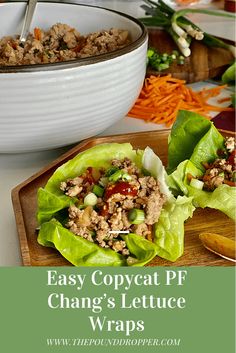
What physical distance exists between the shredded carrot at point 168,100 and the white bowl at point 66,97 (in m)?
0.22

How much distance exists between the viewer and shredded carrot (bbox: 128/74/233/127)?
1767 mm

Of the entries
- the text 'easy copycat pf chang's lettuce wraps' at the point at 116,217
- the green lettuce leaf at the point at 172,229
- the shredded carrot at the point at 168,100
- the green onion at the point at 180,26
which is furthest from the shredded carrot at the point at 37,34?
the green lettuce leaf at the point at 172,229

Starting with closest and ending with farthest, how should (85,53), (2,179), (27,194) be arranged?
(27,194) → (2,179) → (85,53)

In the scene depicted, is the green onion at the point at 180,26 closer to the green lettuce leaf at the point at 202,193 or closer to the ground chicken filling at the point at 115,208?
the green lettuce leaf at the point at 202,193

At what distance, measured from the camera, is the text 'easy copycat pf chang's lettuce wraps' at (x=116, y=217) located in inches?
44.0

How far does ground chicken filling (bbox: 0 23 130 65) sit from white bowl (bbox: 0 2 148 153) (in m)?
0.16

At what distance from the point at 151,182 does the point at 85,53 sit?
1.90ft

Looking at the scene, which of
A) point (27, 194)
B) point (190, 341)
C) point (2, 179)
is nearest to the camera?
point (190, 341)

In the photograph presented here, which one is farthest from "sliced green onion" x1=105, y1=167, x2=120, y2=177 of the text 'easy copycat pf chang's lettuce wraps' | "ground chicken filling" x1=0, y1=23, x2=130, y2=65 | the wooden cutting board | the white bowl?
the wooden cutting board

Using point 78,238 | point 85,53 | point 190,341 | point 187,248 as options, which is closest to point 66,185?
point 78,238

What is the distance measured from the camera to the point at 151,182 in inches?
46.8

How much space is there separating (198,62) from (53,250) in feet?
3.42

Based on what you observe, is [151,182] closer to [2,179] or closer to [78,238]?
[78,238]

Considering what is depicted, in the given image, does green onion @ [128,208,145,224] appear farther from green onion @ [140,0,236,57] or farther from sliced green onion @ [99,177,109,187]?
green onion @ [140,0,236,57]
